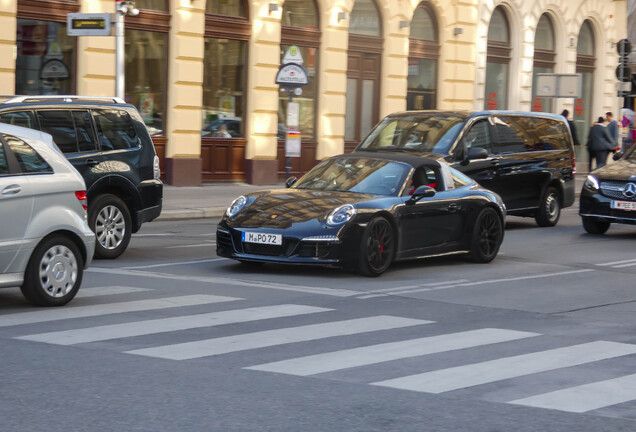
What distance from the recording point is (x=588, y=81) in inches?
1577

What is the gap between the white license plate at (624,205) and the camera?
1731 cm

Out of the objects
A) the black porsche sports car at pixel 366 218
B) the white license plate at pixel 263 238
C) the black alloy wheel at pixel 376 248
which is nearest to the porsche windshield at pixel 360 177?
the black porsche sports car at pixel 366 218

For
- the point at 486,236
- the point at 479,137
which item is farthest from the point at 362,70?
the point at 486,236

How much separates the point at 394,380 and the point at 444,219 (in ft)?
20.9

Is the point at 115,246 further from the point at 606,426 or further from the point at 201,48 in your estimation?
the point at 201,48

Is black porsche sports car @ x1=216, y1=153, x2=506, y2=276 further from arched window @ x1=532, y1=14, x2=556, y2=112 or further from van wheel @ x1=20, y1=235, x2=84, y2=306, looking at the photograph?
arched window @ x1=532, y1=14, x2=556, y2=112

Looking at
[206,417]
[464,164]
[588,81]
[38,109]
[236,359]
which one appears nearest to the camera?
[206,417]

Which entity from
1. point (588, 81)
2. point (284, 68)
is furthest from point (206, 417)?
point (588, 81)

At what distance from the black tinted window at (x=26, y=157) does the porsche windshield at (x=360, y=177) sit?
4097 millimetres

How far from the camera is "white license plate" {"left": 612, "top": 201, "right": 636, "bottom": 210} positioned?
682 inches

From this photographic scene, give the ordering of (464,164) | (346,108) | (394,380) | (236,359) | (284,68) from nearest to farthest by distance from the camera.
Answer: (394,380) → (236,359) → (464,164) → (284,68) → (346,108)

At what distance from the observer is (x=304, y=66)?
93.8 ft

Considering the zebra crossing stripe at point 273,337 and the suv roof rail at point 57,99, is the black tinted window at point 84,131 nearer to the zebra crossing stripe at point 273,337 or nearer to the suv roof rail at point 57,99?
the suv roof rail at point 57,99

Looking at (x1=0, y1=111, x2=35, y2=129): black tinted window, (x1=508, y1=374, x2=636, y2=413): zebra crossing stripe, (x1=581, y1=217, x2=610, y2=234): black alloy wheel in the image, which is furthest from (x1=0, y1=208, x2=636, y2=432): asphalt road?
(x1=581, y1=217, x2=610, y2=234): black alloy wheel
